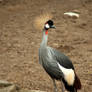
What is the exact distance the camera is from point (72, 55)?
7070mm

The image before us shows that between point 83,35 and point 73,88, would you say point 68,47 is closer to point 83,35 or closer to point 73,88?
point 83,35

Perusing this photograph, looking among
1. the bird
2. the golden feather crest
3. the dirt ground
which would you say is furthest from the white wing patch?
the golden feather crest

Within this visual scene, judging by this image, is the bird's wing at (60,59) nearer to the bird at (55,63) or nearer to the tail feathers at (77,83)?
the bird at (55,63)

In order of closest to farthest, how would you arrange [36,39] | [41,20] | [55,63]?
1. [55,63]
2. [36,39]
3. [41,20]

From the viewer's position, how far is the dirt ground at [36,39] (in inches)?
234

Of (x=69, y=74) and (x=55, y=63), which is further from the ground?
(x=55, y=63)

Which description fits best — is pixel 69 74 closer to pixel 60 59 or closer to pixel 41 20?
pixel 60 59

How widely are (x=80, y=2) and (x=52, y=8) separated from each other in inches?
59.6

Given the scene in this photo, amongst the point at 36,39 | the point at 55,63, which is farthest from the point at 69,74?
the point at 36,39

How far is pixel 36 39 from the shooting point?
8.38m

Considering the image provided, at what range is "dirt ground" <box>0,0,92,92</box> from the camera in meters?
5.95

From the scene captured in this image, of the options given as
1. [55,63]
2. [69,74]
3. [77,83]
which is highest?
[55,63]

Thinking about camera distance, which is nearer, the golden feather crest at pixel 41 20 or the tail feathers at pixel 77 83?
the tail feathers at pixel 77 83

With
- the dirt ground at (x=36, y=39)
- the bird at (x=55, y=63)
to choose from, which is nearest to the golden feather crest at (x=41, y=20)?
the dirt ground at (x=36, y=39)
